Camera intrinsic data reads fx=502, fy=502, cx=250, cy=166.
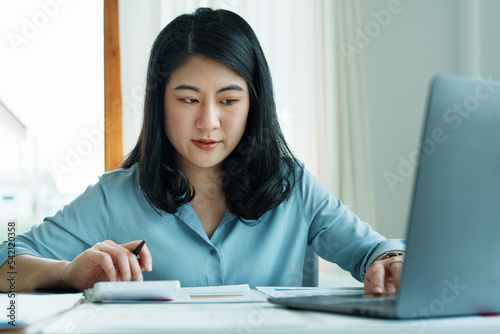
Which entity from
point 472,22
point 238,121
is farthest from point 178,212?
point 472,22

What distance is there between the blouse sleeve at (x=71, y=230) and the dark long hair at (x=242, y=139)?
0.12m

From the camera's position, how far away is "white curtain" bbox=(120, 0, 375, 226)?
8.61ft

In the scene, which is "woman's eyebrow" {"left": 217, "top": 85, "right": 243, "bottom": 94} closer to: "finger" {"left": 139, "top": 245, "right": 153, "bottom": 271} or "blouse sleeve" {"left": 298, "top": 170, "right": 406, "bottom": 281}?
"blouse sleeve" {"left": 298, "top": 170, "right": 406, "bottom": 281}

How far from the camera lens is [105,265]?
33.7 inches

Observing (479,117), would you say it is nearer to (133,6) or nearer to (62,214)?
(62,214)

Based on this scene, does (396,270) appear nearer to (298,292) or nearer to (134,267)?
(298,292)

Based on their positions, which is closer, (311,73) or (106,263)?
(106,263)

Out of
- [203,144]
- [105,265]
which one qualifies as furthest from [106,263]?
[203,144]

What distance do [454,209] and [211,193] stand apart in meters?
0.87

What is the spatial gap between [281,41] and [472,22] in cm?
96

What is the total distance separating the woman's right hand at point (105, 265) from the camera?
86 cm

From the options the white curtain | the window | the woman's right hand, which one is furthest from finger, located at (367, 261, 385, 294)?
the window

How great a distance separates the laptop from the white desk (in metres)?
0.03

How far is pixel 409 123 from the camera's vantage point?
8.69 feet
